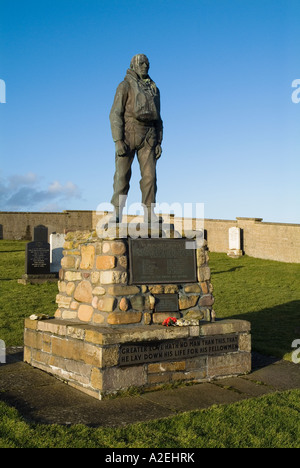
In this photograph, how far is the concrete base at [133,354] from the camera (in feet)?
16.8

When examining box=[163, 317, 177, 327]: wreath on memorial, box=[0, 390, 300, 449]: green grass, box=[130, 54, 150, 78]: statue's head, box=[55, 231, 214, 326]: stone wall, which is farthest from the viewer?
box=[130, 54, 150, 78]: statue's head

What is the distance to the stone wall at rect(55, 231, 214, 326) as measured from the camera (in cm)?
567

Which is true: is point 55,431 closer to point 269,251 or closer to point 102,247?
point 102,247

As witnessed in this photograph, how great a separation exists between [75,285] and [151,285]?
102 centimetres

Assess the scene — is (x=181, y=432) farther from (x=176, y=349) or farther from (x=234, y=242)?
(x=234, y=242)

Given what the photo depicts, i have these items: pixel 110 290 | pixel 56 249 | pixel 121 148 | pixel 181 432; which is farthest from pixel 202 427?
pixel 56 249

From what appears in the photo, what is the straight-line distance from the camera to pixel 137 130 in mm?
6387

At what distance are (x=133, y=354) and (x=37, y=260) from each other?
33.6 ft

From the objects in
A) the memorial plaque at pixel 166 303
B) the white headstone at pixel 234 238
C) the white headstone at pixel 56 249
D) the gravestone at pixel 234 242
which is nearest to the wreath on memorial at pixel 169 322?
the memorial plaque at pixel 166 303

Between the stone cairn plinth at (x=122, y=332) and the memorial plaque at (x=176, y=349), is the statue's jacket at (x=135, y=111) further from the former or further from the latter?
the memorial plaque at (x=176, y=349)

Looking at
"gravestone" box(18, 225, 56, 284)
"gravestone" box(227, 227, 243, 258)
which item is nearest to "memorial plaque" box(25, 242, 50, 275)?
"gravestone" box(18, 225, 56, 284)

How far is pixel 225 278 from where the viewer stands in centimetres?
1741

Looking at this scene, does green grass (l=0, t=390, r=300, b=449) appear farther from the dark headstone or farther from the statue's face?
the dark headstone

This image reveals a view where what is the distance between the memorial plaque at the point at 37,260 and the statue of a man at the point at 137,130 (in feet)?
29.7
